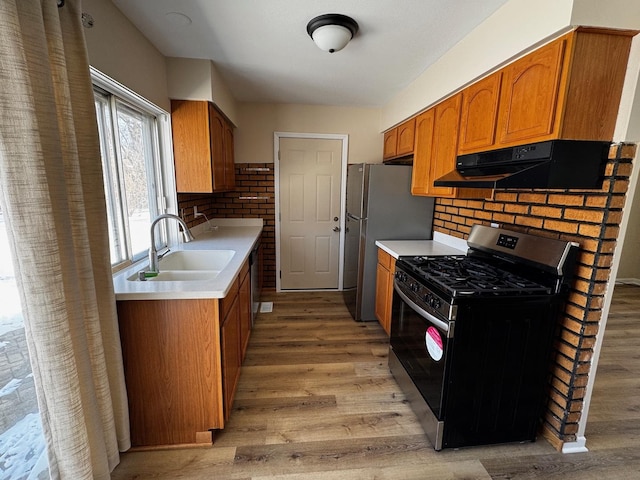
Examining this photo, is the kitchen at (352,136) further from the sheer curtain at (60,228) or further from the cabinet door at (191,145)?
the sheer curtain at (60,228)

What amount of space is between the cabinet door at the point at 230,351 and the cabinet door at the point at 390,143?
2391mm

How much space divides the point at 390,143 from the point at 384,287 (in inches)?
68.5

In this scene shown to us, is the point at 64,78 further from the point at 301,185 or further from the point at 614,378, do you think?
the point at 614,378

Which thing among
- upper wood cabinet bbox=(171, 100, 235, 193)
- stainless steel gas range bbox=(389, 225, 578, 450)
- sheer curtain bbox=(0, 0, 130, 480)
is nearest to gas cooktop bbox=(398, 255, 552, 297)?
stainless steel gas range bbox=(389, 225, 578, 450)

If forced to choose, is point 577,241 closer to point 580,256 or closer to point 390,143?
point 580,256

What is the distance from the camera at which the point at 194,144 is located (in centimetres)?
241

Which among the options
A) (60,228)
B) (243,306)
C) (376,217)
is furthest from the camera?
(376,217)

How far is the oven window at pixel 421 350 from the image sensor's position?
149 centimetres

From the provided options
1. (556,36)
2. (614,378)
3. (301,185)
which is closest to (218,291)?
(556,36)

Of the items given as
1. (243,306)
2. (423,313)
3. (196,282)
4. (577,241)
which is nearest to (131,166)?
(196,282)

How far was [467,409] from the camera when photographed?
Result: 151 cm

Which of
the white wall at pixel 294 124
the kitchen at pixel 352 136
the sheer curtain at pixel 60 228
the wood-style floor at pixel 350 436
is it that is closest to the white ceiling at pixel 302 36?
the kitchen at pixel 352 136

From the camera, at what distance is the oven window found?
58.8 inches

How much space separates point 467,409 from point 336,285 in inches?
97.9
